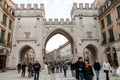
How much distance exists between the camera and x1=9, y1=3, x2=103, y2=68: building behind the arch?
25844mm

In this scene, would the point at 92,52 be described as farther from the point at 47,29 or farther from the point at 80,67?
the point at 80,67

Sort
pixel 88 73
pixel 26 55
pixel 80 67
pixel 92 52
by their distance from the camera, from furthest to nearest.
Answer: pixel 26 55
pixel 92 52
pixel 80 67
pixel 88 73

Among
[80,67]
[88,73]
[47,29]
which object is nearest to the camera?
[88,73]

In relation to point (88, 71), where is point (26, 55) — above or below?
above

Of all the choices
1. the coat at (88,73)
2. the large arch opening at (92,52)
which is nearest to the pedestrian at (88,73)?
the coat at (88,73)

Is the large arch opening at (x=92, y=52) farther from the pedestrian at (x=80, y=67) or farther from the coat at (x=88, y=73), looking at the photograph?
the coat at (x=88, y=73)

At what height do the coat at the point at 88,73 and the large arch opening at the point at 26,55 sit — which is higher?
the large arch opening at the point at 26,55

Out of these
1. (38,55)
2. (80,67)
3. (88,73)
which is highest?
(38,55)

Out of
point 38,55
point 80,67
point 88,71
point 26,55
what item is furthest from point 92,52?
point 26,55

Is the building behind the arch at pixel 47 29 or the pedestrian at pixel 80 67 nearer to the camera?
→ the pedestrian at pixel 80 67

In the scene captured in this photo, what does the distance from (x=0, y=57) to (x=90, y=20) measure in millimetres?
18030

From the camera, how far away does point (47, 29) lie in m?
27.5

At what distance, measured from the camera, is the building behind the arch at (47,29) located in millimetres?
25844

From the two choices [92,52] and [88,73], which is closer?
[88,73]
